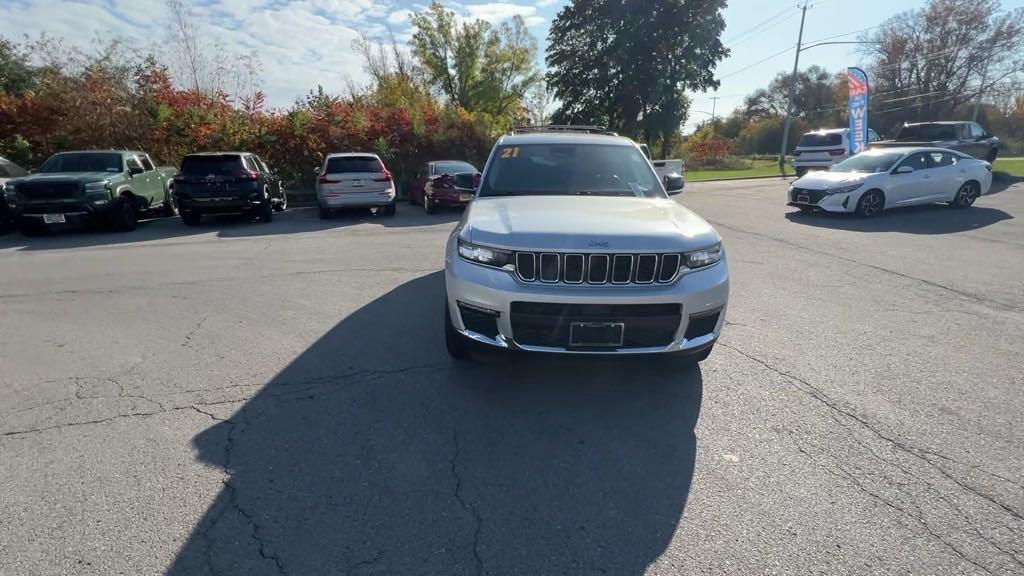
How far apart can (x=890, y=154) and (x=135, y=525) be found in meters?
15.4

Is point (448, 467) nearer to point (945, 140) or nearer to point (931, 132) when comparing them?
point (945, 140)

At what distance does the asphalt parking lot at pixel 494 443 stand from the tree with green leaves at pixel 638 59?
111 feet

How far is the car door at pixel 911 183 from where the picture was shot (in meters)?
11.9

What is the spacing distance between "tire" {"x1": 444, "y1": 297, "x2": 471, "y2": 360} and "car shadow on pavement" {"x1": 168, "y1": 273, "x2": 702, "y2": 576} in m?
0.17

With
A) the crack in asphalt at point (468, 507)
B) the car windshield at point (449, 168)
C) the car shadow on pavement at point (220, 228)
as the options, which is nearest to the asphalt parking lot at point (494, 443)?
the crack in asphalt at point (468, 507)

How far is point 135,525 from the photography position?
2.39m

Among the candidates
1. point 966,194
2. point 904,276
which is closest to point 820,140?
point 966,194

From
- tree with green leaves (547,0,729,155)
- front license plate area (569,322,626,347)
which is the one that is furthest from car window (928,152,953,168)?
tree with green leaves (547,0,729,155)

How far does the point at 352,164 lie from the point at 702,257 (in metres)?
11.8

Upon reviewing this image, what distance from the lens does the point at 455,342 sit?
12.3 feet

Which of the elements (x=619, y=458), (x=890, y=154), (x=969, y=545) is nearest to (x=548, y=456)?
(x=619, y=458)

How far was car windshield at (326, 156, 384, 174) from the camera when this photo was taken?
1324 cm

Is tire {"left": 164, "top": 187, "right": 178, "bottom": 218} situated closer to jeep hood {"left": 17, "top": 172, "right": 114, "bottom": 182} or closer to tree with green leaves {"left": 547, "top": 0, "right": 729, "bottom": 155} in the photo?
jeep hood {"left": 17, "top": 172, "right": 114, "bottom": 182}

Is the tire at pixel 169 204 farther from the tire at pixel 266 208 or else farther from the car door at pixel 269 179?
the tire at pixel 266 208
